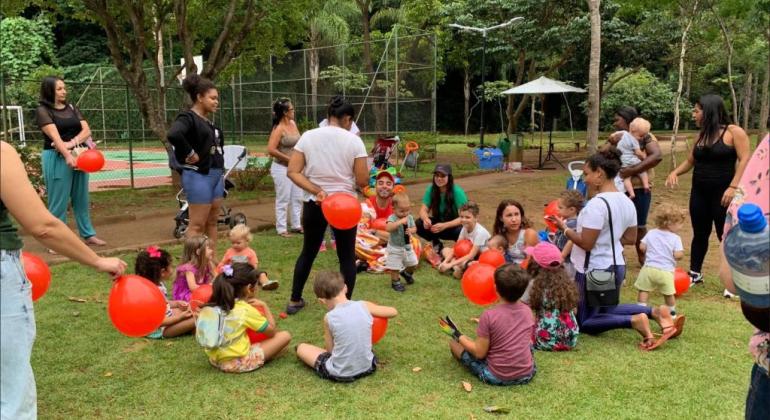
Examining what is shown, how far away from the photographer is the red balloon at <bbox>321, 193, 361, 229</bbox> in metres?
4.59

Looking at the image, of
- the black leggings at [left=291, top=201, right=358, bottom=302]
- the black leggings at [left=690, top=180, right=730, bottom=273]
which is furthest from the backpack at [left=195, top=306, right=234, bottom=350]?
the black leggings at [left=690, top=180, right=730, bottom=273]

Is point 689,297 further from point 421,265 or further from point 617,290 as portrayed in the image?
point 421,265

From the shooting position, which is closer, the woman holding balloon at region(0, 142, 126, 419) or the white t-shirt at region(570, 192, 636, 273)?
the woman holding balloon at region(0, 142, 126, 419)

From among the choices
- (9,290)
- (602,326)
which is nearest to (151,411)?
(9,290)

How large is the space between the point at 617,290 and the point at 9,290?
12.9 ft

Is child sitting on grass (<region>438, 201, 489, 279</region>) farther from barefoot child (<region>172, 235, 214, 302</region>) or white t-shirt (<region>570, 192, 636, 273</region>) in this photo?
barefoot child (<region>172, 235, 214, 302</region>)

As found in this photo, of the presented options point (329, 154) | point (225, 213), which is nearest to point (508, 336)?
point (329, 154)

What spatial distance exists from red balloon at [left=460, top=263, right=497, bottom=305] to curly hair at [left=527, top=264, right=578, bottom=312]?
12.2 inches

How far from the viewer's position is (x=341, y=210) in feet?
15.0

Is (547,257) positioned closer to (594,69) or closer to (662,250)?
(662,250)

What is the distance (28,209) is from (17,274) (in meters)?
0.26

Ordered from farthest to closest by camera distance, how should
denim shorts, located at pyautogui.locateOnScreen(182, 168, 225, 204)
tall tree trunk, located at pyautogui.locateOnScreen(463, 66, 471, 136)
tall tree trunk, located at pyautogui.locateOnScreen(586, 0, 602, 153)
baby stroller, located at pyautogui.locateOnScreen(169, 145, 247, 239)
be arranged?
1. tall tree trunk, located at pyautogui.locateOnScreen(463, 66, 471, 136)
2. tall tree trunk, located at pyautogui.locateOnScreen(586, 0, 602, 153)
3. baby stroller, located at pyautogui.locateOnScreen(169, 145, 247, 239)
4. denim shorts, located at pyautogui.locateOnScreen(182, 168, 225, 204)

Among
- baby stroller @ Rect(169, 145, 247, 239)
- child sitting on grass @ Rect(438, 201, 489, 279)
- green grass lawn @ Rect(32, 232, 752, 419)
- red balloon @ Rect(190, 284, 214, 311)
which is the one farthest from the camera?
baby stroller @ Rect(169, 145, 247, 239)

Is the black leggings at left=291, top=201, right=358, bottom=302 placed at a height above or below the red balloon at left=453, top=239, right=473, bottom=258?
above
